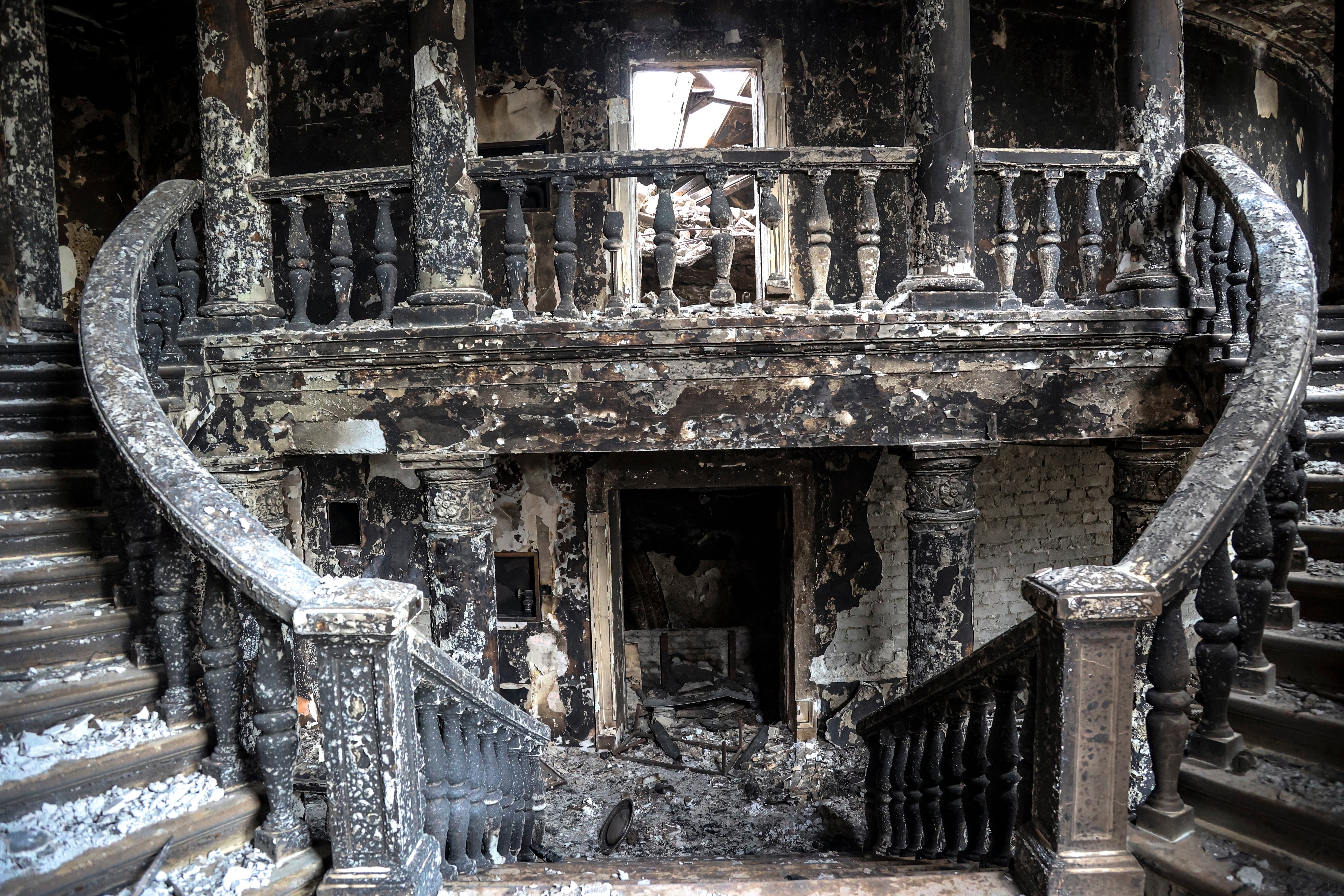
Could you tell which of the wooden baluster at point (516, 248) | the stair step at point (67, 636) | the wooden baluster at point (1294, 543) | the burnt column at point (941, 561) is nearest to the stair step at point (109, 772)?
the stair step at point (67, 636)

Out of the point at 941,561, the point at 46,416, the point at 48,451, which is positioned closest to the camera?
the point at 48,451

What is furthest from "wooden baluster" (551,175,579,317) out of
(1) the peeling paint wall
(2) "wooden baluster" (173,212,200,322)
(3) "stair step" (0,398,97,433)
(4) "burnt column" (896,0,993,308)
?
(1) the peeling paint wall

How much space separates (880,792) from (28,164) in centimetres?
603

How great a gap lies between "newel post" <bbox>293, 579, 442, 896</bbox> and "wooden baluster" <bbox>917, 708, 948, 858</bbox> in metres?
2.03

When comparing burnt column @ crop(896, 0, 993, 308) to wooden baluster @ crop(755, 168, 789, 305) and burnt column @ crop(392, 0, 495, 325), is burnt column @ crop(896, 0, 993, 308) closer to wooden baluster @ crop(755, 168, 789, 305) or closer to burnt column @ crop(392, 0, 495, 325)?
wooden baluster @ crop(755, 168, 789, 305)

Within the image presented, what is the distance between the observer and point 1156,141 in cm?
368

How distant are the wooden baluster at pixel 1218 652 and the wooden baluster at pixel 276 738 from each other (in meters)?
2.61

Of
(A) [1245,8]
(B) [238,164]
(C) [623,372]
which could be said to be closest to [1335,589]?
(C) [623,372]

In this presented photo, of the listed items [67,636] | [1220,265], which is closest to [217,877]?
[67,636]

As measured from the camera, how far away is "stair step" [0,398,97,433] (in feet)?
11.1

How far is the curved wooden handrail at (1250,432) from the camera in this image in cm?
197

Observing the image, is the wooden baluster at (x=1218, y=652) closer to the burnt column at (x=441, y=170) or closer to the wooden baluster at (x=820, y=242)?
the wooden baluster at (x=820, y=242)

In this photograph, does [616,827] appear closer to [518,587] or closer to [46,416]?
[518,587]

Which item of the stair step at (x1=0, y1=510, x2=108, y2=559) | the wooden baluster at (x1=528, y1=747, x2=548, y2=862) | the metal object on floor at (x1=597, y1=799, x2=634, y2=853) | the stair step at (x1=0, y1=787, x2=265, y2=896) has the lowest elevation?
the metal object on floor at (x1=597, y1=799, x2=634, y2=853)
